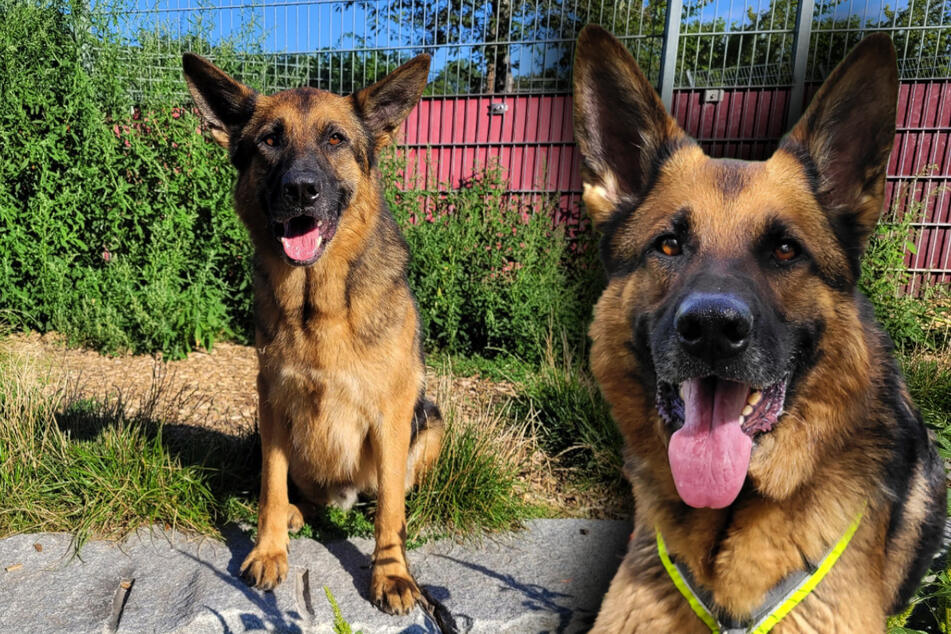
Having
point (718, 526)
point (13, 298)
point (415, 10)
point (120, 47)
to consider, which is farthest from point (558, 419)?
point (415, 10)

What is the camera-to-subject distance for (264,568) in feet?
8.76

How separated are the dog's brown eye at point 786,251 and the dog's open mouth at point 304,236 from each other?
1858 millimetres

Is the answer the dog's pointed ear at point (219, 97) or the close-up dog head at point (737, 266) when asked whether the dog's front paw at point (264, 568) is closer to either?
the close-up dog head at point (737, 266)

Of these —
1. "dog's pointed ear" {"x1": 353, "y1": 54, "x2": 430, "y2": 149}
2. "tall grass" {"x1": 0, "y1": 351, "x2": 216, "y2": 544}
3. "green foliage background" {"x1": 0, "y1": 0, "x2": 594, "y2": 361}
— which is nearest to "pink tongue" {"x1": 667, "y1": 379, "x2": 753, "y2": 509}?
"dog's pointed ear" {"x1": 353, "y1": 54, "x2": 430, "y2": 149}

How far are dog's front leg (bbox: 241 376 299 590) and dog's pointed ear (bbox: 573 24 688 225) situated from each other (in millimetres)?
1701

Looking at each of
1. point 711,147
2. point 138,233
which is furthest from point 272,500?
point 711,147

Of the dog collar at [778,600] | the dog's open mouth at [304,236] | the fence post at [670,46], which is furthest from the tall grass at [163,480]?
the fence post at [670,46]

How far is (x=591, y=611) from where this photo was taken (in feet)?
8.61

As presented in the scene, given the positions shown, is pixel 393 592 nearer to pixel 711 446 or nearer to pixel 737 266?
pixel 711 446

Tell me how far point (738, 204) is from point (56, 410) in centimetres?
388

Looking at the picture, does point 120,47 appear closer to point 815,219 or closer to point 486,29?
point 486,29

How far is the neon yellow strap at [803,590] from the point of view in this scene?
5.25 ft

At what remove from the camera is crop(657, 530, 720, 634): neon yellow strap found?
1.66 meters

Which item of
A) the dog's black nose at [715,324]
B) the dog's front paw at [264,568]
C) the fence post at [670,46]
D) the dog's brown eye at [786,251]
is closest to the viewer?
the dog's black nose at [715,324]
